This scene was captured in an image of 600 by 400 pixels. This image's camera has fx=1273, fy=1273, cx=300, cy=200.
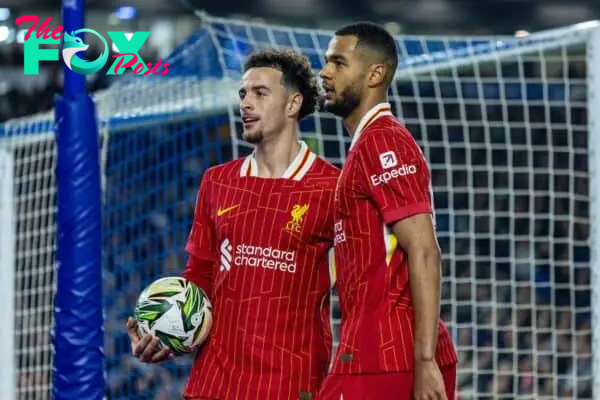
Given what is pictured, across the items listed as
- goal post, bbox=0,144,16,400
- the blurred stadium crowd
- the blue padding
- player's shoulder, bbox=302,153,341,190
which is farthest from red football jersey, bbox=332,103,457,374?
the blurred stadium crowd

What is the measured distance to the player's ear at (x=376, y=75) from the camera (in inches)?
140

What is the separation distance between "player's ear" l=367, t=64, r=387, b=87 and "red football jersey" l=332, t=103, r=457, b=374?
0.39 feet

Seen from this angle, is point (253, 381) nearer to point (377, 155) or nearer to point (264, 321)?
point (264, 321)

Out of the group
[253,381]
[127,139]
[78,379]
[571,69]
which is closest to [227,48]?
[127,139]

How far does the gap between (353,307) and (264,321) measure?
59cm

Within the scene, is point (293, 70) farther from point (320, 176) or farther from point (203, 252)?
point (203, 252)

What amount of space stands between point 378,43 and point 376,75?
95 mm

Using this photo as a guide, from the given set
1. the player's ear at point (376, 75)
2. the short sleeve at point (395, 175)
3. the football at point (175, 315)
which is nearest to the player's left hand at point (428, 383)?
the short sleeve at point (395, 175)

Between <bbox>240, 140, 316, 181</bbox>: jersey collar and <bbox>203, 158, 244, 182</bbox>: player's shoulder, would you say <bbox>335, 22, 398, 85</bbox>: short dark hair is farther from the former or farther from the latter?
<bbox>203, 158, 244, 182</bbox>: player's shoulder

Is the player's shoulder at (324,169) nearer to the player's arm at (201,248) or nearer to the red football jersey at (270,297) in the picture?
the red football jersey at (270,297)

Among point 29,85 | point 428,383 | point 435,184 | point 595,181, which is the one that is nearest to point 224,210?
point 428,383

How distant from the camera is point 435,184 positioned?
7.62 meters

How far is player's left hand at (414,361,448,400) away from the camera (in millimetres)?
3199

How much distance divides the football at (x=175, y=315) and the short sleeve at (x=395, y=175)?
32.4 inches
